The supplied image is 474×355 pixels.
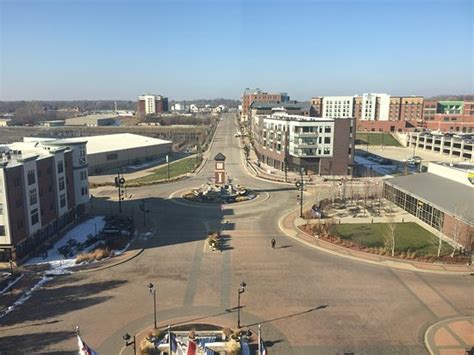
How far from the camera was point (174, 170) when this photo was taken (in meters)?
84.9

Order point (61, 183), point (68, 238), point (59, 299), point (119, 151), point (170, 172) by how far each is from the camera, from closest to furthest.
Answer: point (59, 299) → point (68, 238) → point (61, 183) → point (170, 172) → point (119, 151)

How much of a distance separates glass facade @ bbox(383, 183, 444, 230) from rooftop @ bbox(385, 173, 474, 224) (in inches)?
30.4

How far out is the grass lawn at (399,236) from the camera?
125 feet

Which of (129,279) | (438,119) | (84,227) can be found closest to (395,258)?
(129,279)

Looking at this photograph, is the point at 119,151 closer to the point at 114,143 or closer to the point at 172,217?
the point at 114,143

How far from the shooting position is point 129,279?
32188 mm

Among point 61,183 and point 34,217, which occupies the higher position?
point 61,183

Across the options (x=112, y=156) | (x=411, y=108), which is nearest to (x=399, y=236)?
(x=112, y=156)

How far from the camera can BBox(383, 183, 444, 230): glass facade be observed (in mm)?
43588

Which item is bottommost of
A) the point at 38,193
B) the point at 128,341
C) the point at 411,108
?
the point at 128,341

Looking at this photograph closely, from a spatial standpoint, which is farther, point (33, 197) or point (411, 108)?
point (411, 108)

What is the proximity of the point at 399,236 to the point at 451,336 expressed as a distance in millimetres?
18048

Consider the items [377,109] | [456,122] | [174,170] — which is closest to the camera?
[174,170]

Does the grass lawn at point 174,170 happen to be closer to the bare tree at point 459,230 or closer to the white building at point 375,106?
the bare tree at point 459,230
